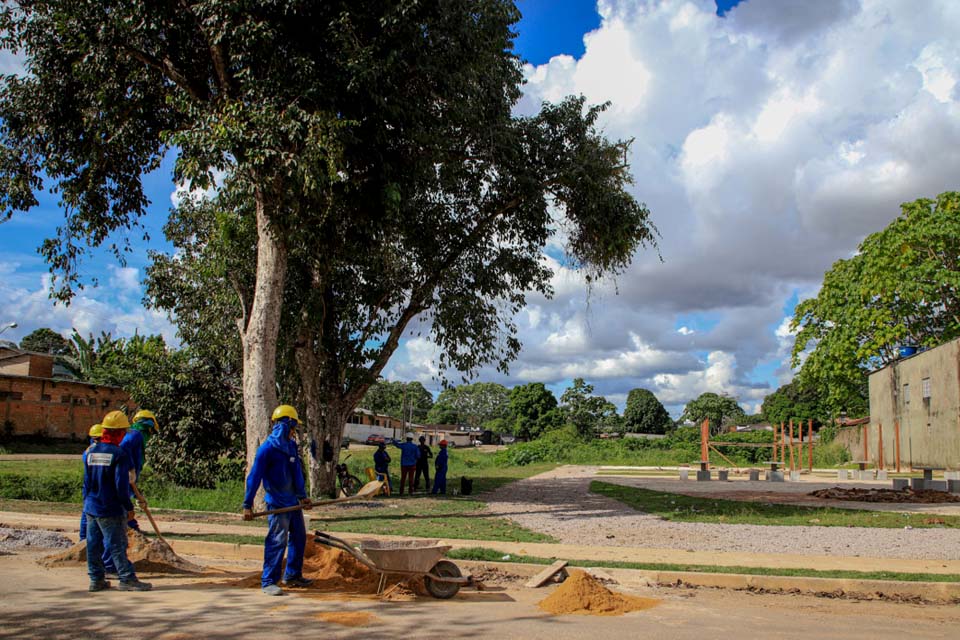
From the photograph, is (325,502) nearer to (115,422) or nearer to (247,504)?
(247,504)

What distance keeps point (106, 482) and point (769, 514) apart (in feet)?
42.9

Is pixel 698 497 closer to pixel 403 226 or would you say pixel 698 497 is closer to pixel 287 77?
pixel 403 226

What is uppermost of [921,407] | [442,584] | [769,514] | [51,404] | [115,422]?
[921,407]

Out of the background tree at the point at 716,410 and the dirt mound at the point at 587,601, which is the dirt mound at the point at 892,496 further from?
the background tree at the point at 716,410

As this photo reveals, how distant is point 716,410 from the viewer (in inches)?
4318

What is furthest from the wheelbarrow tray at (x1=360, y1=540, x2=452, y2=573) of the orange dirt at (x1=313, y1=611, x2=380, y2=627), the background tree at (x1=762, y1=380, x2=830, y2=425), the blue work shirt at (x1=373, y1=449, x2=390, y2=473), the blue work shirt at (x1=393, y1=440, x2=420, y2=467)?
the background tree at (x1=762, y1=380, x2=830, y2=425)

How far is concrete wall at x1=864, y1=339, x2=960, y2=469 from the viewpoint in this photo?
3039 cm

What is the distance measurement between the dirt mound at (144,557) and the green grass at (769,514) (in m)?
9.66

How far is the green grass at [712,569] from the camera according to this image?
826cm

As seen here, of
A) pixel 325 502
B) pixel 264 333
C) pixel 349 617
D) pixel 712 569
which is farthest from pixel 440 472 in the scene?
pixel 349 617

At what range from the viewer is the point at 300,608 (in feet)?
21.9

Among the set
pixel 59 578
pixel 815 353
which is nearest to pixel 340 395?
pixel 59 578

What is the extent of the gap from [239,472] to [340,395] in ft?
14.1

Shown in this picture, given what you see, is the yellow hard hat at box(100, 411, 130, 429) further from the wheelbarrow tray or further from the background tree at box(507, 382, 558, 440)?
the background tree at box(507, 382, 558, 440)
